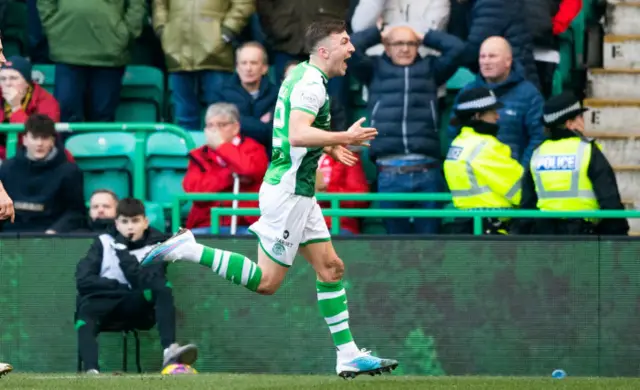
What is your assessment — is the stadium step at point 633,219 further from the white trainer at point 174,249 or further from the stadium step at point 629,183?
the white trainer at point 174,249

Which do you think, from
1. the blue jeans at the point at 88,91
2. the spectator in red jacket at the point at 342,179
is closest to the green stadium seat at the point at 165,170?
the blue jeans at the point at 88,91

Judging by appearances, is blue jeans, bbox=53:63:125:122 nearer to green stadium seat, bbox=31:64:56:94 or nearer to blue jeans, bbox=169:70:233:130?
green stadium seat, bbox=31:64:56:94

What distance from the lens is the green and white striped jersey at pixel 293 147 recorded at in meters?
9.48

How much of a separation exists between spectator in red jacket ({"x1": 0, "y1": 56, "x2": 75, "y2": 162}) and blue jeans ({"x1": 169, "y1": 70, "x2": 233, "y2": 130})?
3.60 feet

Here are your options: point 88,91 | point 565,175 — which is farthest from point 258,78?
point 565,175

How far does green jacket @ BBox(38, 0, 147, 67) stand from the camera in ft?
46.3

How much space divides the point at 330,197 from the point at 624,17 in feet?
13.2

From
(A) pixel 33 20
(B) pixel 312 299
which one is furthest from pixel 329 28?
(A) pixel 33 20

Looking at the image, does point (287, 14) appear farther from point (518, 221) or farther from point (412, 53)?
point (518, 221)

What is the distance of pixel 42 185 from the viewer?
12703mm

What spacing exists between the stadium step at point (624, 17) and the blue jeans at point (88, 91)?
14.6 feet

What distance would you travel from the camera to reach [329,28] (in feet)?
31.5

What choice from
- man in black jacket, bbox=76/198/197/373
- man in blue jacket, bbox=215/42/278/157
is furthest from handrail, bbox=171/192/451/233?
man in blue jacket, bbox=215/42/278/157

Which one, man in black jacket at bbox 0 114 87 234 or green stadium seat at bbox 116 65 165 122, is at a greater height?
green stadium seat at bbox 116 65 165 122
